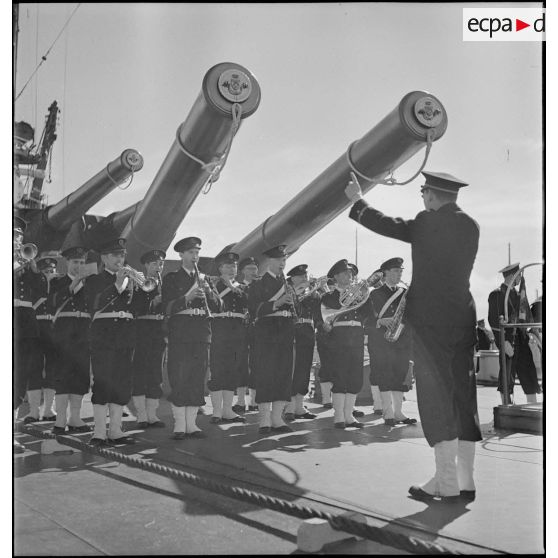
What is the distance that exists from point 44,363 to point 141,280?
73.9 inches

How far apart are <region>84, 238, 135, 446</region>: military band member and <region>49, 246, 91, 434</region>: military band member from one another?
0.41 metres

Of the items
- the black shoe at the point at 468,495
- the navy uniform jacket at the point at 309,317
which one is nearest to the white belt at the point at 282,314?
the navy uniform jacket at the point at 309,317

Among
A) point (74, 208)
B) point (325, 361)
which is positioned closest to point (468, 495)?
point (325, 361)

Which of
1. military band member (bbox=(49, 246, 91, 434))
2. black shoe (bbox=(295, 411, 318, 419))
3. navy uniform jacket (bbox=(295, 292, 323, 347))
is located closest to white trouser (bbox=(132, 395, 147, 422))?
military band member (bbox=(49, 246, 91, 434))

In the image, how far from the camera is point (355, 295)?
6656 mm

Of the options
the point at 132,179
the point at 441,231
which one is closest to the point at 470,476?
the point at 441,231

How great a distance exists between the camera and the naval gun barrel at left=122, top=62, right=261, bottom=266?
4.47 meters

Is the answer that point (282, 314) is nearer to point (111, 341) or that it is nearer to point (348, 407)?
point (348, 407)

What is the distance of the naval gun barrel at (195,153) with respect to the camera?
14.7ft

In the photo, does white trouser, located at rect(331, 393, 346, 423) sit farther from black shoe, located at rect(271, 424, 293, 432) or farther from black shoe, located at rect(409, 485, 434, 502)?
black shoe, located at rect(409, 485, 434, 502)

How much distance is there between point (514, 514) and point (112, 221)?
5.24 metres

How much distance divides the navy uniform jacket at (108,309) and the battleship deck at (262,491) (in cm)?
90

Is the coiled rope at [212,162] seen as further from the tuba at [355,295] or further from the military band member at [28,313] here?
the tuba at [355,295]

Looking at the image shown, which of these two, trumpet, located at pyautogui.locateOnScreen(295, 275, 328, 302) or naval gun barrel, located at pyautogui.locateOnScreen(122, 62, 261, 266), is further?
trumpet, located at pyautogui.locateOnScreen(295, 275, 328, 302)
